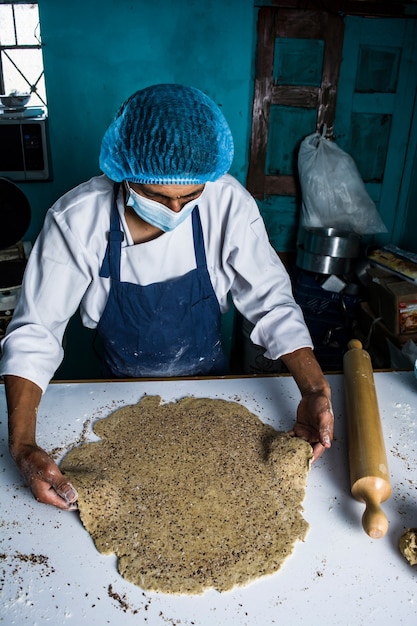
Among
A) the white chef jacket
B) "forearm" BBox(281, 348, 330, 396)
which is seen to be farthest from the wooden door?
"forearm" BBox(281, 348, 330, 396)

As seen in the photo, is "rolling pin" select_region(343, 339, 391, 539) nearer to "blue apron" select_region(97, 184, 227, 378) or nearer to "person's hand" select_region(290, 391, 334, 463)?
"person's hand" select_region(290, 391, 334, 463)

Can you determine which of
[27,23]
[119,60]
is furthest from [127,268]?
[27,23]

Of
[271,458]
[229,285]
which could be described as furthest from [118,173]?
[271,458]

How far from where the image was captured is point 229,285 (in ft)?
5.13

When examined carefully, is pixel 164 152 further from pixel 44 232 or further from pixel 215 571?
pixel 215 571

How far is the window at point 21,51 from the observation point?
282cm

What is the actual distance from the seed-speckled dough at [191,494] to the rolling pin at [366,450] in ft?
0.38

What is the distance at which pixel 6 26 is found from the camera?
9.30 ft

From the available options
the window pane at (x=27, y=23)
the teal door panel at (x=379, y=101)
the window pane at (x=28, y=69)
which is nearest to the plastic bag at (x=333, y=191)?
the teal door panel at (x=379, y=101)

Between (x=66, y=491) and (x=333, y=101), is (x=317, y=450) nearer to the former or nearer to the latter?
(x=66, y=491)

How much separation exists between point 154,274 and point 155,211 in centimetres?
24

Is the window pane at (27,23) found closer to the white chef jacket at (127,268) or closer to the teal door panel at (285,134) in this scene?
the teal door panel at (285,134)

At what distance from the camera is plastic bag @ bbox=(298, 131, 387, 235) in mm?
2883

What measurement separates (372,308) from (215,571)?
7.06ft
